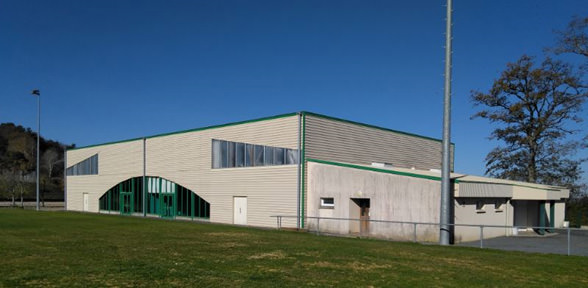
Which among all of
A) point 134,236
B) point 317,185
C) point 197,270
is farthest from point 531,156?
point 197,270

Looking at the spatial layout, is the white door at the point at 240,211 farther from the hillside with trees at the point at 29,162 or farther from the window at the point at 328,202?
the hillside with trees at the point at 29,162

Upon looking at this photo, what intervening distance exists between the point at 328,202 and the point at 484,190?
819cm

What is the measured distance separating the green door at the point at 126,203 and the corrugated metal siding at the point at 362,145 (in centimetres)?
2190

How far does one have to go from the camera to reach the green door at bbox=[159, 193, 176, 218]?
124 ft

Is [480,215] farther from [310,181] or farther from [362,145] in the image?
[362,145]

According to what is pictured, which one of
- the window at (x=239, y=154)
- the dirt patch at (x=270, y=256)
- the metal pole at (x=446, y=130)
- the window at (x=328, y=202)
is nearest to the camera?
the dirt patch at (x=270, y=256)

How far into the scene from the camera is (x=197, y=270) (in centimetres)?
1120

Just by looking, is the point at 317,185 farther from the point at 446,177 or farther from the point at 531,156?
the point at 531,156

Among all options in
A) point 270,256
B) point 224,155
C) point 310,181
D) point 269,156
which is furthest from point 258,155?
point 270,256

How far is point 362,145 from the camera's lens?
103ft

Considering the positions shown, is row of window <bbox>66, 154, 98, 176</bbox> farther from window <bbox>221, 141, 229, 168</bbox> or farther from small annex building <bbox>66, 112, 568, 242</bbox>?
window <bbox>221, 141, 229, 168</bbox>

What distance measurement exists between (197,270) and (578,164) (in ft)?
138

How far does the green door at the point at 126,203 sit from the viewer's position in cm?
4331

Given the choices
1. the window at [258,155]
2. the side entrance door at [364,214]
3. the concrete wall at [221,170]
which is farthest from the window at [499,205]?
the window at [258,155]
